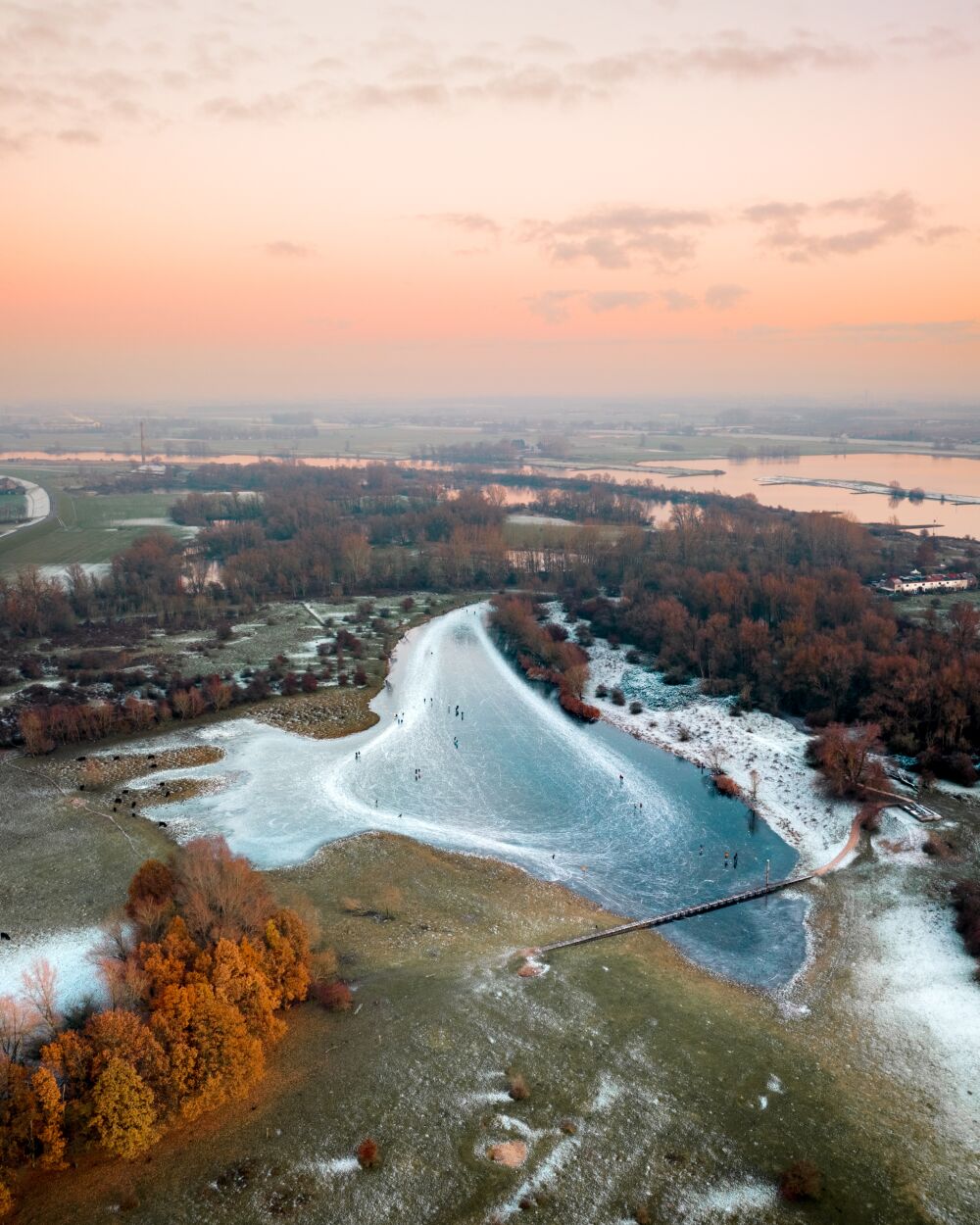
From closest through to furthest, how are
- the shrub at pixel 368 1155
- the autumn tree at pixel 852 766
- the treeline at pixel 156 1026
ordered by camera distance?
1. the treeline at pixel 156 1026
2. the shrub at pixel 368 1155
3. the autumn tree at pixel 852 766

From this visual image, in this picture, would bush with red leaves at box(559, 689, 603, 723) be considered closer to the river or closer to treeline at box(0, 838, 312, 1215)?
treeline at box(0, 838, 312, 1215)

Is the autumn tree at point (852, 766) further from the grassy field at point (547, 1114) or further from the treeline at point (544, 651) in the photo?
the treeline at point (544, 651)

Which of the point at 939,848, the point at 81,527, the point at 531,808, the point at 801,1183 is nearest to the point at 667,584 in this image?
the point at 531,808

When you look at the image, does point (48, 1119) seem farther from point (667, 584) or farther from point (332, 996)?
point (667, 584)

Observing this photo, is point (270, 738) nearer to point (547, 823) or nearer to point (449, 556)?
point (547, 823)

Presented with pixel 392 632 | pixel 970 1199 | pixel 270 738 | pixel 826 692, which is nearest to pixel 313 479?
pixel 392 632

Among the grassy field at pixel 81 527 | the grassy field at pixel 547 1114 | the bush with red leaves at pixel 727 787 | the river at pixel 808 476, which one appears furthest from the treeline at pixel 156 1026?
the river at pixel 808 476

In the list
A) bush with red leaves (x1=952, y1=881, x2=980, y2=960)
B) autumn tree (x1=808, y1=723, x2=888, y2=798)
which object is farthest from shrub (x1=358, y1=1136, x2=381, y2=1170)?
autumn tree (x1=808, y1=723, x2=888, y2=798)
